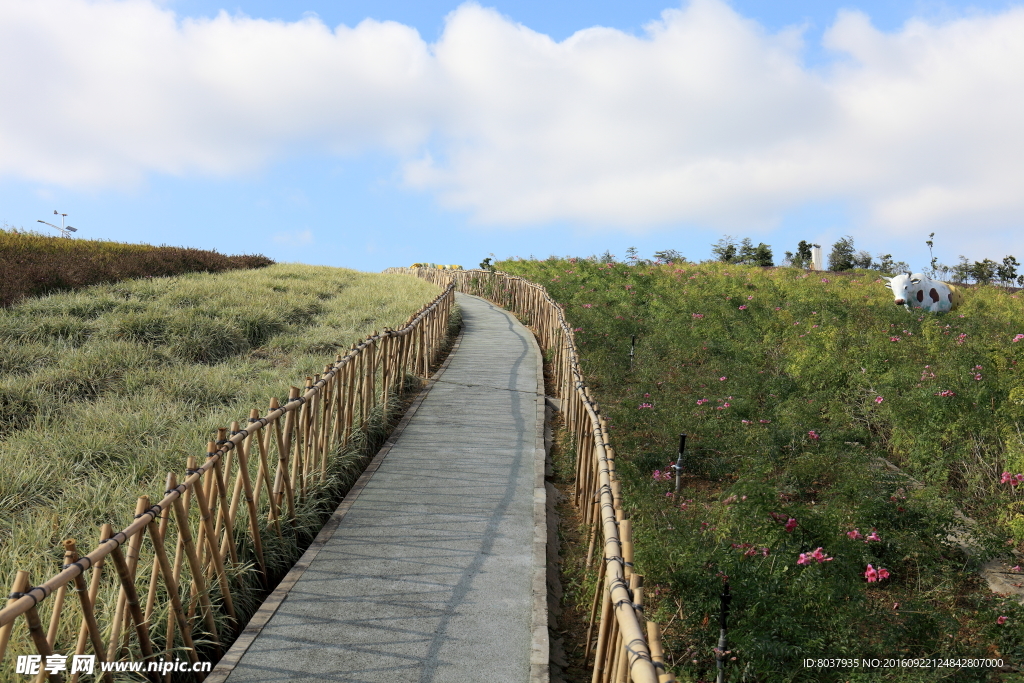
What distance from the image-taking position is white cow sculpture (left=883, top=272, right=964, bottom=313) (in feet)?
36.8

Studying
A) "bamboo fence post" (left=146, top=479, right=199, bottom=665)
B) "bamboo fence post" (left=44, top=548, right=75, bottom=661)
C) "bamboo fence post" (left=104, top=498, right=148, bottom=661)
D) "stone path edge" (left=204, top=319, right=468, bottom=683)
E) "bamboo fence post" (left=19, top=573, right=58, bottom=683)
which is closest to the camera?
"bamboo fence post" (left=19, top=573, right=58, bottom=683)

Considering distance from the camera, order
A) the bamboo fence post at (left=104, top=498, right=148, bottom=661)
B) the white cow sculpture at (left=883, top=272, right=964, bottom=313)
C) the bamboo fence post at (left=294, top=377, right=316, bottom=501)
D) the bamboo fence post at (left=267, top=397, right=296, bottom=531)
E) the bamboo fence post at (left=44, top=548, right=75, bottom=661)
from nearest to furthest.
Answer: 1. the bamboo fence post at (left=44, top=548, right=75, bottom=661)
2. the bamboo fence post at (left=104, top=498, right=148, bottom=661)
3. the bamboo fence post at (left=267, top=397, right=296, bottom=531)
4. the bamboo fence post at (left=294, top=377, right=316, bottom=501)
5. the white cow sculpture at (left=883, top=272, right=964, bottom=313)

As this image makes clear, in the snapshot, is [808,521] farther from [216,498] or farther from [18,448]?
[18,448]

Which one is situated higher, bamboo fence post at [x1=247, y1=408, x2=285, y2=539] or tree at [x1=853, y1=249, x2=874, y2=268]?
tree at [x1=853, y1=249, x2=874, y2=268]

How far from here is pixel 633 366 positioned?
32.2 feet

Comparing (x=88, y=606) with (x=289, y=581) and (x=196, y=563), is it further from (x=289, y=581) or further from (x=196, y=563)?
(x=289, y=581)

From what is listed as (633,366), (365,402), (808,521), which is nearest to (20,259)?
(365,402)

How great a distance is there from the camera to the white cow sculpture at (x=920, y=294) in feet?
36.8

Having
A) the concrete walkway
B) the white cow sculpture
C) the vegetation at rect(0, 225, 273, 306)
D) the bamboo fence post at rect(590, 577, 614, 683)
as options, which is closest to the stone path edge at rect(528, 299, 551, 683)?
the concrete walkway

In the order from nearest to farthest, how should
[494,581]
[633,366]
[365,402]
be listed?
[494,581] → [365,402] → [633,366]

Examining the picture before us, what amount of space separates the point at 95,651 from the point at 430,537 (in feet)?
6.83

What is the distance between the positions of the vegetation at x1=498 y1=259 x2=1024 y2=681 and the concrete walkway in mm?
620

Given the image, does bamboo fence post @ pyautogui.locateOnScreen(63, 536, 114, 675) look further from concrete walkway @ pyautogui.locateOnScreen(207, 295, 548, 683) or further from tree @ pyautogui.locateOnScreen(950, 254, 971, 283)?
tree @ pyautogui.locateOnScreen(950, 254, 971, 283)

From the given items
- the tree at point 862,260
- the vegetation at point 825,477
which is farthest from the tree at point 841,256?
the vegetation at point 825,477
